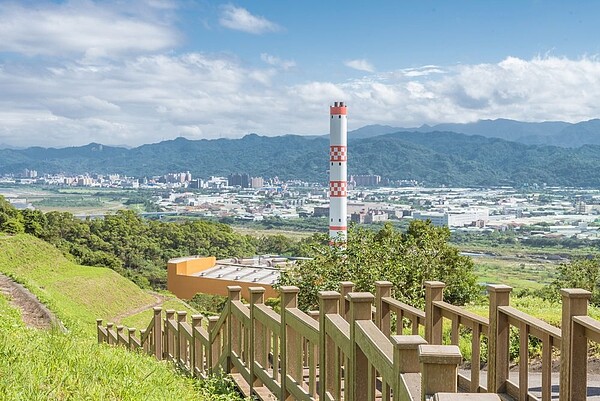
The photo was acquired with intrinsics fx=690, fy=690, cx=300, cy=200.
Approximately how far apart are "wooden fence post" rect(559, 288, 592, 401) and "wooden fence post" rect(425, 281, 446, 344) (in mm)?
1499

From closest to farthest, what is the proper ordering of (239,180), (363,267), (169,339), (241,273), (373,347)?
(373,347) → (169,339) → (363,267) → (241,273) → (239,180)

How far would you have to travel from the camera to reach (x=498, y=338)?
4.21 meters

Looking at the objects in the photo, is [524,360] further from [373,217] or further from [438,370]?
[373,217]

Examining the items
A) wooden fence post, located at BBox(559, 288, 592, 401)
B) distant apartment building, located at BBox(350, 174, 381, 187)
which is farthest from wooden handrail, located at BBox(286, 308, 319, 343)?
distant apartment building, located at BBox(350, 174, 381, 187)

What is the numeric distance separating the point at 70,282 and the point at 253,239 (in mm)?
43174

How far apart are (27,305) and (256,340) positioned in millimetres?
11451

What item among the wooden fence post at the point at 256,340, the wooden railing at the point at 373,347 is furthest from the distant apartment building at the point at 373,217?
the wooden fence post at the point at 256,340

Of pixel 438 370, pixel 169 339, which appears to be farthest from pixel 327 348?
pixel 169 339

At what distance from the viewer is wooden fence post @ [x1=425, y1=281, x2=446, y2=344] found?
16.3ft

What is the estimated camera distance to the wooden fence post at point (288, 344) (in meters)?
4.55

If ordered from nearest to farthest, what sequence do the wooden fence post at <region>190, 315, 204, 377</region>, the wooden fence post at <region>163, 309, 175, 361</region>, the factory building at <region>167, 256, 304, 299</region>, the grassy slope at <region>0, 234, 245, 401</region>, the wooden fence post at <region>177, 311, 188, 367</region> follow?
the grassy slope at <region>0, 234, 245, 401</region>, the wooden fence post at <region>190, 315, 204, 377</region>, the wooden fence post at <region>177, 311, 188, 367</region>, the wooden fence post at <region>163, 309, 175, 361</region>, the factory building at <region>167, 256, 304, 299</region>

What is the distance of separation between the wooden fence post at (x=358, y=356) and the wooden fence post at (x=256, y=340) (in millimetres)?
2020

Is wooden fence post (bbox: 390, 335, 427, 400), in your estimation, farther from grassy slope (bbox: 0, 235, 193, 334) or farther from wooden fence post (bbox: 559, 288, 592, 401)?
grassy slope (bbox: 0, 235, 193, 334)

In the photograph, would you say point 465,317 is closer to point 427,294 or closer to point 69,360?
point 427,294
